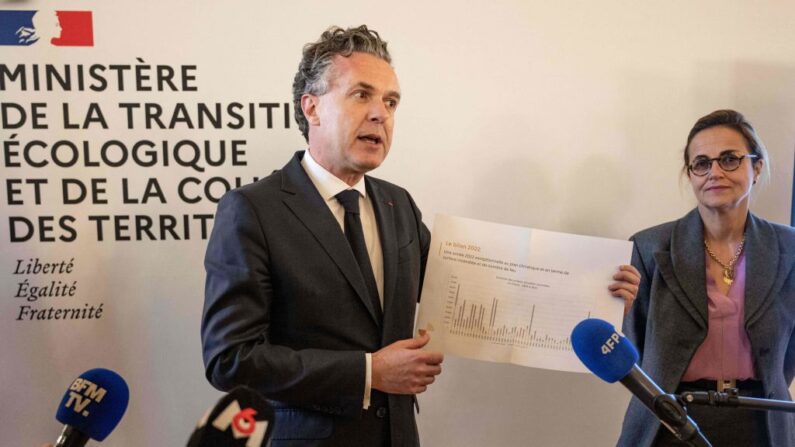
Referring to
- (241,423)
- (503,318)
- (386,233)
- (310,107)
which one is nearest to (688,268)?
(503,318)

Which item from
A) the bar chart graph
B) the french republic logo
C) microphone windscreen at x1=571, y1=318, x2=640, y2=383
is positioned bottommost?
microphone windscreen at x1=571, y1=318, x2=640, y2=383

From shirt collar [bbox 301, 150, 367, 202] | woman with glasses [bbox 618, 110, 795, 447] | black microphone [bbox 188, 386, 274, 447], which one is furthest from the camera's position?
woman with glasses [bbox 618, 110, 795, 447]

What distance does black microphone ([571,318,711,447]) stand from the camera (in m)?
0.94

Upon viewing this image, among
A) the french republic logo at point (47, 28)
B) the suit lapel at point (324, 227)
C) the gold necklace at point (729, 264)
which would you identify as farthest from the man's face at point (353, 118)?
the french republic logo at point (47, 28)

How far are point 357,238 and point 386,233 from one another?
0.32 ft

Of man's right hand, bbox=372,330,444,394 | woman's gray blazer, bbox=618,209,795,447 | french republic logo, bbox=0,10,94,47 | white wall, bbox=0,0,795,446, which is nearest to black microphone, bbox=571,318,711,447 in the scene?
man's right hand, bbox=372,330,444,394

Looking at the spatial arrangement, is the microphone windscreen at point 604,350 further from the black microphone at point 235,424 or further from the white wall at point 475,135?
the white wall at point 475,135

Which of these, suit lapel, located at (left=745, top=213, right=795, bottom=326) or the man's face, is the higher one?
the man's face

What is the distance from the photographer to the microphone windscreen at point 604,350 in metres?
1.01

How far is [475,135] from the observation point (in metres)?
2.26

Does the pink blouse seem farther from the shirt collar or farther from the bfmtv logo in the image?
the bfmtv logo

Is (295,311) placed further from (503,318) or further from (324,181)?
(503,318)

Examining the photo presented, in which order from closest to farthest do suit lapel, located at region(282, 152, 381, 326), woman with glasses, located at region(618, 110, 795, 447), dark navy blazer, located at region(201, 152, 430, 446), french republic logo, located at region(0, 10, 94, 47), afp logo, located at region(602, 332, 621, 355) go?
1. afp logo, located at region(602, 332, 621, 355)
2. dark navy blazer, located at region(201, 152, 430, 446)
3. suit lapel, located at region(282, 152, 381, 326)
4. woman with glasses, located at region(618, 110, 795, 447)
5. french republic logo, located at region(0, 10, 94, 47)

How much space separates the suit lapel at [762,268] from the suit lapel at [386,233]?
96 centimetres
